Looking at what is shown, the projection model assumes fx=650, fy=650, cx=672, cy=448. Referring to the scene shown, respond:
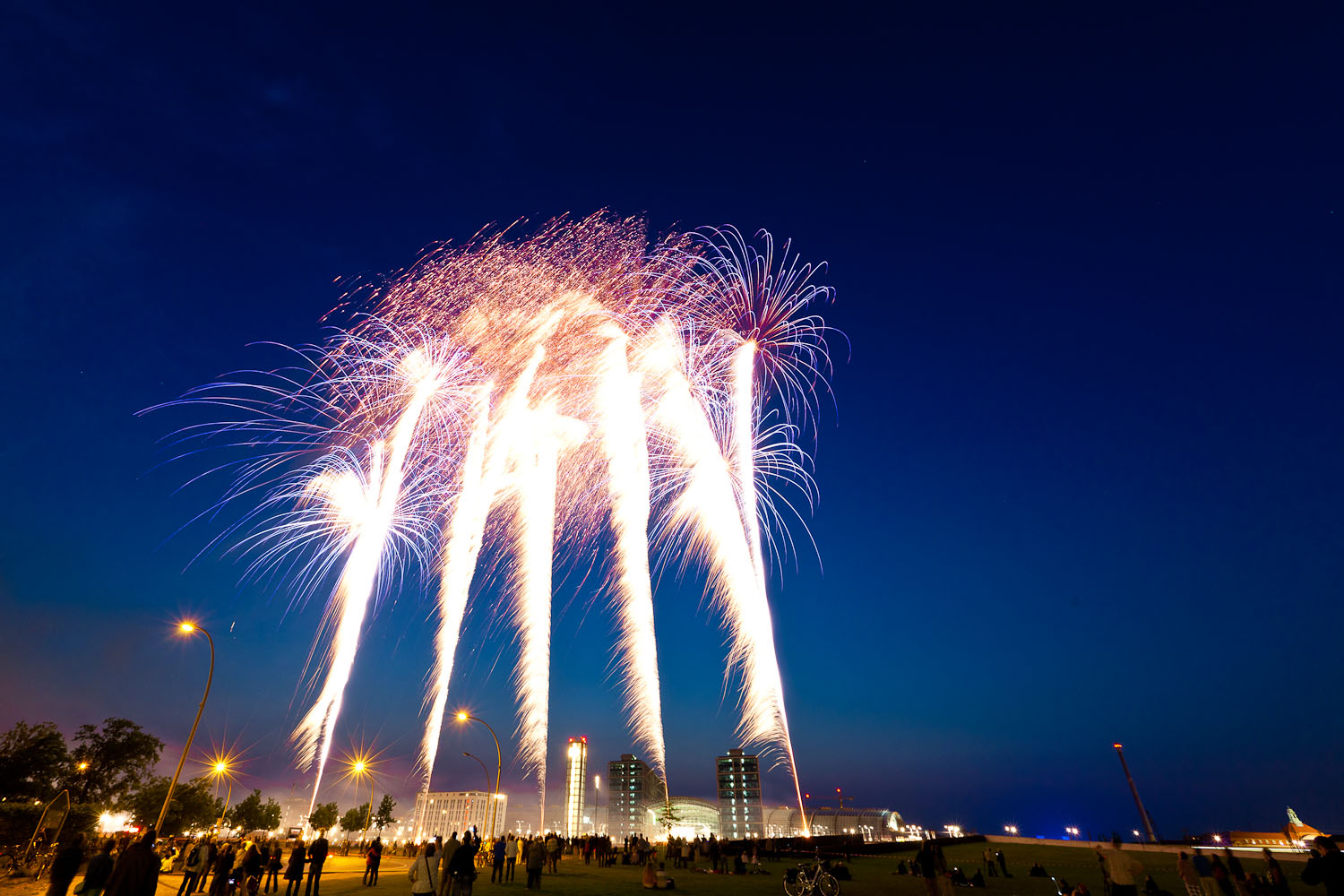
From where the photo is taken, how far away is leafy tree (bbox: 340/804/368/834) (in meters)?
106

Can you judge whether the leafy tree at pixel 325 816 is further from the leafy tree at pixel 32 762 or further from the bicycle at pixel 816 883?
the bicycle at pixel 816 883

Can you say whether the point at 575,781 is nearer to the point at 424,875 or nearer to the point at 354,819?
the point at 354,819

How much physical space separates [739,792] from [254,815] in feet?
424

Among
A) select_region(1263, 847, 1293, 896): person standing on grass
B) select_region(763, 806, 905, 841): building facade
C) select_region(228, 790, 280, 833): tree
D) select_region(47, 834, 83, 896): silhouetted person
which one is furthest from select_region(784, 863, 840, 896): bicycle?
select_region(228, 790, 280, 833): tree

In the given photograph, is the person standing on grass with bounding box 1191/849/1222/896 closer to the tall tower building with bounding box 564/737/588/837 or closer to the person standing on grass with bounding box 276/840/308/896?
the person standing on grass with bounding box 276/840/308/896

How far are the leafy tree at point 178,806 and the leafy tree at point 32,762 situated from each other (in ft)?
44.3

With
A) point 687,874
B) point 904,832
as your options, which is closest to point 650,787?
point 904,832

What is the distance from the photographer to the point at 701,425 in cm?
2389

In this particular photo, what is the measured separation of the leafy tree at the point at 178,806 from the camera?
72.2m

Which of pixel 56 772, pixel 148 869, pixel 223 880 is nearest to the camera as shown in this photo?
pixel 148 869

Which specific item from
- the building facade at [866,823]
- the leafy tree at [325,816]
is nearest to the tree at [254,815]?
the leafy tree at [325,816]

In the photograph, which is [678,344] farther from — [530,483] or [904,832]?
[904,832]

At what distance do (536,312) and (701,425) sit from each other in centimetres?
763

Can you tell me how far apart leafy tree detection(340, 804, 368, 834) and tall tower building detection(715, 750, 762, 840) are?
9974 cm
